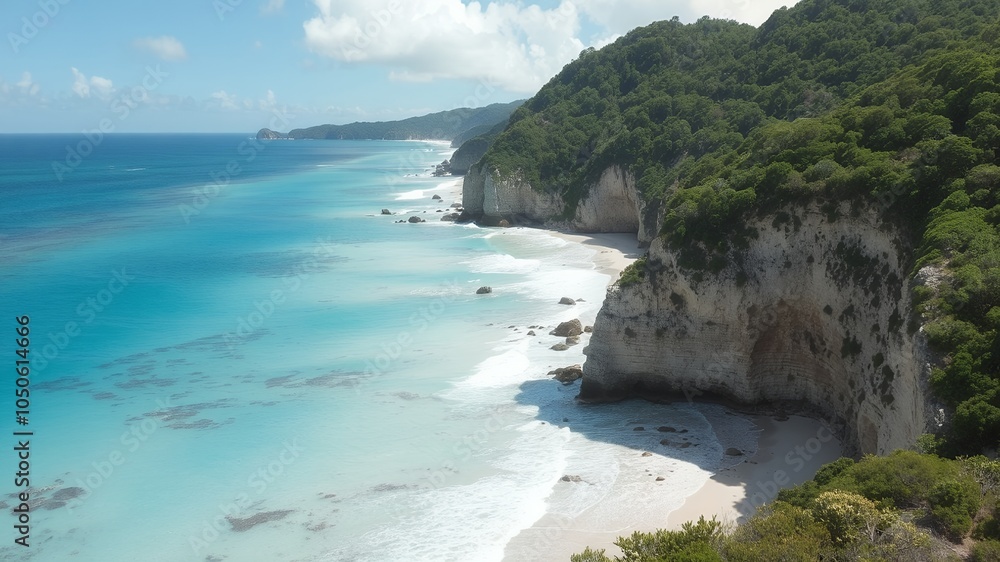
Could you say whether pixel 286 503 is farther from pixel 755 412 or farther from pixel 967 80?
pixel 967 80

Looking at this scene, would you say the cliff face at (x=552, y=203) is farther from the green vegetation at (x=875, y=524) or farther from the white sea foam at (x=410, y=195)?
the green vegetation at (x=875, y=524)

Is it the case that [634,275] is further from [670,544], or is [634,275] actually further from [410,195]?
[410,195]

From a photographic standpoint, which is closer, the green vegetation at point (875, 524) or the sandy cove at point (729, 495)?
the green vegetation at point (875, 524)

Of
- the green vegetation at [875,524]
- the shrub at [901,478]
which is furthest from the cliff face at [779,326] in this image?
the green vegetation at [875,524]

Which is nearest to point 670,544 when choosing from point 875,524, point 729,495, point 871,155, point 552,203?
point 875,524

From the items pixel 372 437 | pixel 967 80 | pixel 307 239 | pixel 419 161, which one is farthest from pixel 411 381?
pixel 419 161

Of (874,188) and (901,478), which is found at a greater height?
(874,188)

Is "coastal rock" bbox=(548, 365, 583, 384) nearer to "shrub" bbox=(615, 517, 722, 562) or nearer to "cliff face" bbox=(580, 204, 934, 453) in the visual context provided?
"cliff face" bbox=(580, 204, 934, 453)
